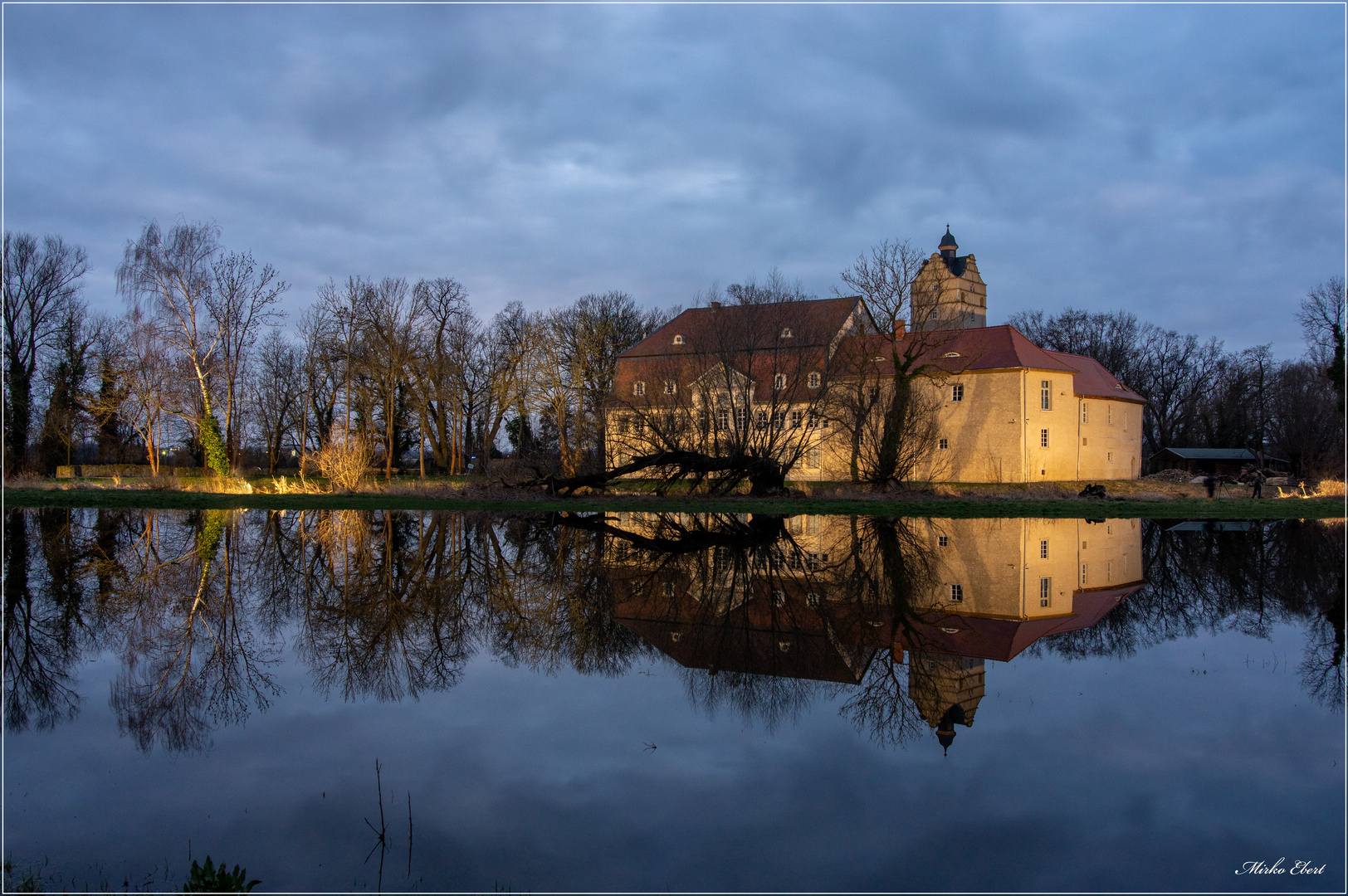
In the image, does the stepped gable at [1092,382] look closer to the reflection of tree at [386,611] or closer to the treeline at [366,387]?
the treeline at [366,387]

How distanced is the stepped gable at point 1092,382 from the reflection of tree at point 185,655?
136 ft

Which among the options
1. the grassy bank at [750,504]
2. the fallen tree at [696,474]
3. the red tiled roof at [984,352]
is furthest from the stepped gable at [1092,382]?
the fallen tree at [696,474]

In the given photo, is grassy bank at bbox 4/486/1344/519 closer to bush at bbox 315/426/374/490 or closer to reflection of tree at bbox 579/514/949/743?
bush at bbox 315/426/374/490

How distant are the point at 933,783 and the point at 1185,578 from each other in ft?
35.4

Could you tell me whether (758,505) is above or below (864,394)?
below

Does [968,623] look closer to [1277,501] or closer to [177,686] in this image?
[177,686]

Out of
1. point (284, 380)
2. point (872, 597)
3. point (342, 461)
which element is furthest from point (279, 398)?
point (872, 597)

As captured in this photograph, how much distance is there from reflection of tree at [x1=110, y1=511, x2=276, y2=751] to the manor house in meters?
18.9

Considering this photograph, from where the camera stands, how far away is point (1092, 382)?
153 feet

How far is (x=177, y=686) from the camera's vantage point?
25.7 feet

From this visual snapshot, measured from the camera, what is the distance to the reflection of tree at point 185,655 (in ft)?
22.9

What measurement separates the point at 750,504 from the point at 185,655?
20768mm

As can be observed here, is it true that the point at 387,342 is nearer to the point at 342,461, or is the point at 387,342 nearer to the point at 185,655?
the point at 342,461

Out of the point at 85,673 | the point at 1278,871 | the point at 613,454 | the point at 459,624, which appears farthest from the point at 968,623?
the point at 613,454
